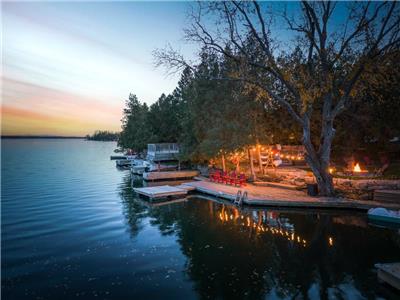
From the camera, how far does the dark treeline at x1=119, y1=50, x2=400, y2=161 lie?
1005 inches

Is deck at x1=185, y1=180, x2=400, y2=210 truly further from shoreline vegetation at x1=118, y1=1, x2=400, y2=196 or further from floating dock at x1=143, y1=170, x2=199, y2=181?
floating dock at x1=143, y1=170, x2=199, y2=181

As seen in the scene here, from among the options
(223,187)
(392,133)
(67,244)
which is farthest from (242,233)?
(392,133)

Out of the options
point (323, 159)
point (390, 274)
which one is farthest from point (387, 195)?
point (390, 274)

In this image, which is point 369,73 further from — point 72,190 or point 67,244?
point 72,190

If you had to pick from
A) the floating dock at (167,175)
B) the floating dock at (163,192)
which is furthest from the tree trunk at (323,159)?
the floating dock at (167,175)

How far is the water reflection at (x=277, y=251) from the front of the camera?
9109mm

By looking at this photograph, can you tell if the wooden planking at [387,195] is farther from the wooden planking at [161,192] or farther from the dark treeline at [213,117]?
the wooden planking at [161,192]

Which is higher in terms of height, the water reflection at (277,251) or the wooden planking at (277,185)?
the wooden planking at (277,185)

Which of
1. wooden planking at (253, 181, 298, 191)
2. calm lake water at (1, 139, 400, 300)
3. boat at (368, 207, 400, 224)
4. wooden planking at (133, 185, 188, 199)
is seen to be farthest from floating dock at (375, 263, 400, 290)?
wooden planking at (133, 185, 188, 199)

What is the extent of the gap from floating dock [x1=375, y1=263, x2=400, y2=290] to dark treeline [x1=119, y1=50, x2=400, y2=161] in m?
12.5

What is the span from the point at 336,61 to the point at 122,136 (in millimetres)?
58790

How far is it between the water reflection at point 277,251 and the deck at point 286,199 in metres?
0.75

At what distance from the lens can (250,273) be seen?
1012 cm

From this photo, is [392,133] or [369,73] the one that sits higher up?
[369,73]
